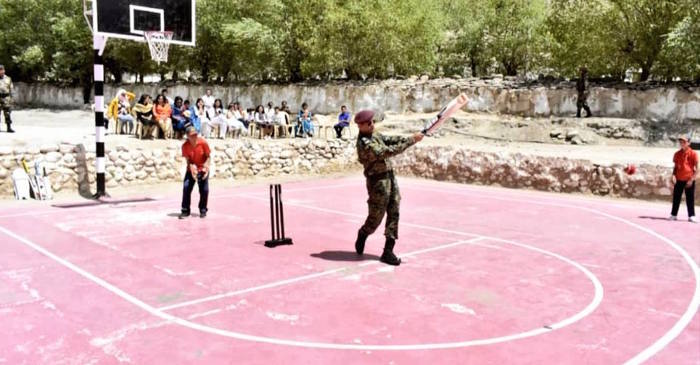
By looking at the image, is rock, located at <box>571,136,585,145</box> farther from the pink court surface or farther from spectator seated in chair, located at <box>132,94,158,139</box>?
spectator seated in chair, located at <box>132,94,158,139</box>

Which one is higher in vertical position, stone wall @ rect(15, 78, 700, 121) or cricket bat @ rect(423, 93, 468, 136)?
stone wall @ rect(15, 78, 700, 121)

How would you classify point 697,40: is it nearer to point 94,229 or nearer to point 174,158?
point 174,158

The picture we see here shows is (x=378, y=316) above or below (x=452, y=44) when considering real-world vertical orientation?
below

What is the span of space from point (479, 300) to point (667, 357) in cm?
212

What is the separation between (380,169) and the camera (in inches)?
334

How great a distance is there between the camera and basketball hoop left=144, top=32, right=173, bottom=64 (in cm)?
1459

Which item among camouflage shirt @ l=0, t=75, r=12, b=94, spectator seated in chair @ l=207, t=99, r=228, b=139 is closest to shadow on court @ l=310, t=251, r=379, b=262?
spectator seated in chair @ l=207, t=99, r=228, b=139

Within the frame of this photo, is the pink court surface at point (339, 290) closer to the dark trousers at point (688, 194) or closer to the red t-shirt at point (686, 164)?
the dark trousers at point (688, 194)

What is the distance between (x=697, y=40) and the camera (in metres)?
21.8

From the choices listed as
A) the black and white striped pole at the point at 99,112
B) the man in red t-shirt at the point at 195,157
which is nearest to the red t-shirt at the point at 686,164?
the man in red t-shirt at the point at 195,157

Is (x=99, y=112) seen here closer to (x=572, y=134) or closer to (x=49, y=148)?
(x=49, y=148)

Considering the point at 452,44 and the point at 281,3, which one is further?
the point at 452,44

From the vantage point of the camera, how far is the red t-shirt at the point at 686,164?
486 inches

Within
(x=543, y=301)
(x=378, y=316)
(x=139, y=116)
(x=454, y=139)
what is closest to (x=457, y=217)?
(x=543, y=301)
